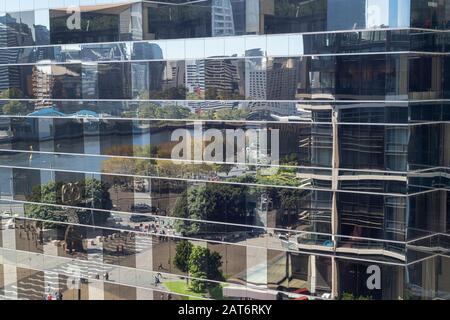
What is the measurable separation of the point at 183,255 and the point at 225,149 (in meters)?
2.72

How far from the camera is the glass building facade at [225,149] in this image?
16.0m

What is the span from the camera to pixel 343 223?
16.5m

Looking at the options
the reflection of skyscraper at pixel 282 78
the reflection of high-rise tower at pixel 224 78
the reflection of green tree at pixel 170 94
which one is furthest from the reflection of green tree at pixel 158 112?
the reflection of skyscraper at pixel 282 78

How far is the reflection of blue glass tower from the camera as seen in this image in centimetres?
1731

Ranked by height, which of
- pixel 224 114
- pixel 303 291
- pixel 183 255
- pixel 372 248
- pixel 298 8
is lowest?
pixel 303 291

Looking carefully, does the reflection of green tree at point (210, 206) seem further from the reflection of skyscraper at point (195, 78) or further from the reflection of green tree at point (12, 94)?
the reflection of green tree at point (12, 94)

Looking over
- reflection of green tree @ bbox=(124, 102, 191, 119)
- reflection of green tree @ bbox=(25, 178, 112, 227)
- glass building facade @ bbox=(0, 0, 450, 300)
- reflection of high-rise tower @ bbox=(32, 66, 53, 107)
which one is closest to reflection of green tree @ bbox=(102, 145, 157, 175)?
glass building facade @ bbox=(0, 0, 450, 300)

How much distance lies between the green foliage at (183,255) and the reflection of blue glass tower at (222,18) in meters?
4.85

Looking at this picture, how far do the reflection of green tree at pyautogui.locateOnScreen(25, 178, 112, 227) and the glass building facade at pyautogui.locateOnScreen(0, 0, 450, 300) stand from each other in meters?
0.04

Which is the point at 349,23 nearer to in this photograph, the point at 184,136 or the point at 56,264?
the point at 184,136

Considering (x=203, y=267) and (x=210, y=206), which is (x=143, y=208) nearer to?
(x=210, y=206)

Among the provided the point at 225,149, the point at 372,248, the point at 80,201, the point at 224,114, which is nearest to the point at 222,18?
the point at 224,114

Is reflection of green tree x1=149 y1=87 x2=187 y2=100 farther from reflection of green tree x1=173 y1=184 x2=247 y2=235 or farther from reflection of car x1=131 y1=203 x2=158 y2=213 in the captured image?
reflection of car x1=131 y1=203 x2=158 y2=213

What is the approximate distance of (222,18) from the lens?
17438 mm
